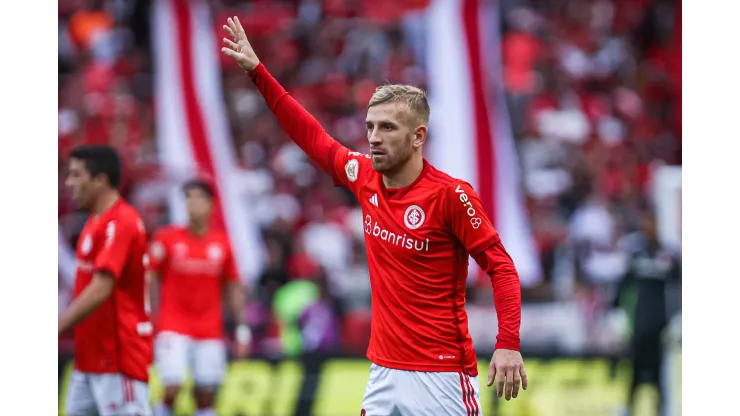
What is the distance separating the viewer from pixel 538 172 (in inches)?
554

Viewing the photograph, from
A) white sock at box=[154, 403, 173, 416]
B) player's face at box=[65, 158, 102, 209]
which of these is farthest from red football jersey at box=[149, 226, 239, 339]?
player's face at box=[65, 158, 102, 209]

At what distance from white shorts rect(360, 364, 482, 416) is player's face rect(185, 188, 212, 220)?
490 cm

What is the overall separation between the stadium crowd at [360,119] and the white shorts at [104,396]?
17.0 feet

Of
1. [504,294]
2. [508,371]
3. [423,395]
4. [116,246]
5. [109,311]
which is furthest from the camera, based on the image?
[109,311]

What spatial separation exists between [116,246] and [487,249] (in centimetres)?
262

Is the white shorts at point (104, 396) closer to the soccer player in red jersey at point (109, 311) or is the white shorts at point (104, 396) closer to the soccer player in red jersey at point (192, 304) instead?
the soccer player in red jersey at point (109, 311)

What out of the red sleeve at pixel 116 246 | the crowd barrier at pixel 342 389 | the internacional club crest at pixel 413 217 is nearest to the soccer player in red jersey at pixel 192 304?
the crowd barrier at pixel 342 389

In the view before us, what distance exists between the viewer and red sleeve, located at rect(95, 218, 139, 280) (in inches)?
228

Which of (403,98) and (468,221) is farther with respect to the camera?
(403,98)

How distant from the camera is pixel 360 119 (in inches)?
568

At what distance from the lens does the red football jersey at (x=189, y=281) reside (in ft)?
29.6

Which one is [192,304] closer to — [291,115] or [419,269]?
[291,115]

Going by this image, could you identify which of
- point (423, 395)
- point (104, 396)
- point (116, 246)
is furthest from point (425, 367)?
point (104, 396)

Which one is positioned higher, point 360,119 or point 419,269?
point 360,119
